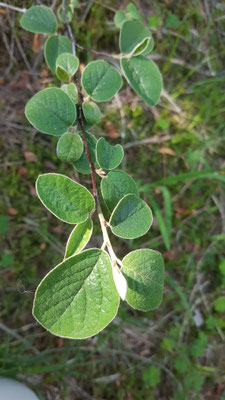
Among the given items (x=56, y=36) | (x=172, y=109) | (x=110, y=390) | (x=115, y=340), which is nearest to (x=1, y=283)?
(x=115, y=340)

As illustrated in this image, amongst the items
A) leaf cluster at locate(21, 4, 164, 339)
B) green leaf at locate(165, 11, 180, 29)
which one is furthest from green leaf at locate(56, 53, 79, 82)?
green leaf at locate(165, 11, 180, 29)

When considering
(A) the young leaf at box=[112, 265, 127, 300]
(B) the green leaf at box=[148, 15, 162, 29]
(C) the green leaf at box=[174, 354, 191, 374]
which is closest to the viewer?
(A) the young leaf at box=[112, 265, 127, 300]

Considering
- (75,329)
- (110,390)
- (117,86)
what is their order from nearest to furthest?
(75,329) < (117,86) < (110,390)

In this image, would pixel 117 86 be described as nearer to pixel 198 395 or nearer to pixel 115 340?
pixel 115 340

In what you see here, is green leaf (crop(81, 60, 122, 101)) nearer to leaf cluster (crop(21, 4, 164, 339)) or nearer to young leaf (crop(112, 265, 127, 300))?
leaf cluster (crop(21, 4, 164, 339))

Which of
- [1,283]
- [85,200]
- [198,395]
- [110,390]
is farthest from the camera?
[198,395]

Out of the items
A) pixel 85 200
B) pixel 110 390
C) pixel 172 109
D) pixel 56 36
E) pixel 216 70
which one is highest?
pixel 56 36
